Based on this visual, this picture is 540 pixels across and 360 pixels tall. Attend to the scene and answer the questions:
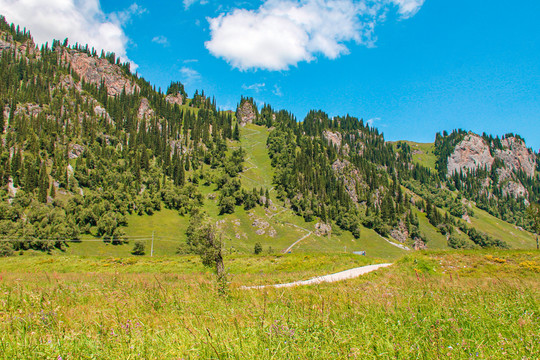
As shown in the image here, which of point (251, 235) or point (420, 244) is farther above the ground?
point (251, 235)

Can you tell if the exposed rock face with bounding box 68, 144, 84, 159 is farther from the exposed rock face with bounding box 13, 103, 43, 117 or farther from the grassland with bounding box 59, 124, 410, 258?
the grassland with bounding box 59, 124, 410, 258

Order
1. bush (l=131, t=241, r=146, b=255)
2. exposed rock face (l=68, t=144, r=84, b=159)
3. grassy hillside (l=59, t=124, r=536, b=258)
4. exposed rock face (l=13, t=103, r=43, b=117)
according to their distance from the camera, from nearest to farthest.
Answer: bush (l=131, t=241, r=146, b=255) < grassy hillside (l=59, t=124, r=536, b=258) < exposed rock face (l=68, t=144, r=84, b=159) < exposed rock face (l=13, t=103, r=43, b=117)

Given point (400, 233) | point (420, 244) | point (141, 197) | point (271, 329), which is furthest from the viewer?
point (400, 233)

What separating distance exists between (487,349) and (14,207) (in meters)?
132

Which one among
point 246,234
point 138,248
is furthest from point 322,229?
point 138,248

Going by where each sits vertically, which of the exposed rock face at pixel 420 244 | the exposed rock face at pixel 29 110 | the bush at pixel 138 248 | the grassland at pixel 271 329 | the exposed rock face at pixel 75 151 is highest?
the exposed rock face at pixel 29 110

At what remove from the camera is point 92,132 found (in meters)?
165

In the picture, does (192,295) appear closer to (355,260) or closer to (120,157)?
(355,260)

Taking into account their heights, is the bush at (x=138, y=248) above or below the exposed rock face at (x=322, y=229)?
below

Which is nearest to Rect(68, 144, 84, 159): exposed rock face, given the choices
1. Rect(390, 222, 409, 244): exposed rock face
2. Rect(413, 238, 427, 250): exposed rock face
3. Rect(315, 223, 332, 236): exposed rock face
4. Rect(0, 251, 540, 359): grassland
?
Rect(315, 223, 332, 236): exposed rock face

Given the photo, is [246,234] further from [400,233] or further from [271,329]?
[271,329]

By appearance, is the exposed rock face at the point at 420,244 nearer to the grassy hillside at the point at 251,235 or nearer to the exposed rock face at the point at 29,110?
Result: the grassy hillside at the point at 251,235

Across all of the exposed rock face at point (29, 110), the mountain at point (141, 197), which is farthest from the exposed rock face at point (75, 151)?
the exposed rock face at point (29, 110)

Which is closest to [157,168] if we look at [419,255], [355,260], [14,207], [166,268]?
[14,207]
